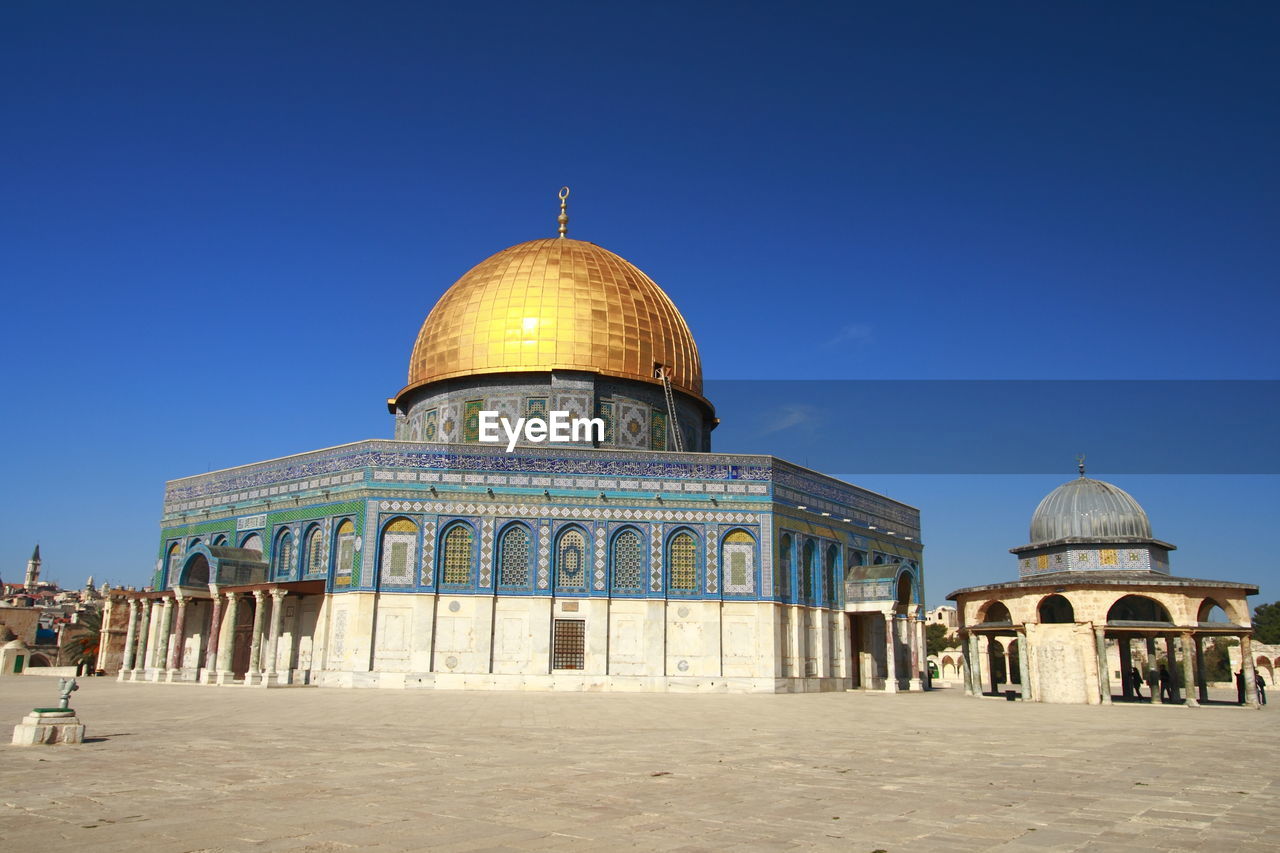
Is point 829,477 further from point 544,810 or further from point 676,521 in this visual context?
point 544,810

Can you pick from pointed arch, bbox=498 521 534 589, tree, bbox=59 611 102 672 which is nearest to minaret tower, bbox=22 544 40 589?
tree, bbox=59 611 102 672

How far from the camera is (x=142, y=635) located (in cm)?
2994

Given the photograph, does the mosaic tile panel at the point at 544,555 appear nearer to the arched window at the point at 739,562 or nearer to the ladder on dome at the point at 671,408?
the arched window at the point at 739,562

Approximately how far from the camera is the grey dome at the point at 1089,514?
3075 cm

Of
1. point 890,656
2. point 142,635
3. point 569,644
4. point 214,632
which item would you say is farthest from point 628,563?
point 142,635

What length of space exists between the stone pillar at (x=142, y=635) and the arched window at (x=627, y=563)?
14.3 m

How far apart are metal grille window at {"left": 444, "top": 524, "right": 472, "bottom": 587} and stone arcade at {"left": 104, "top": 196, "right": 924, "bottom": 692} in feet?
0.17

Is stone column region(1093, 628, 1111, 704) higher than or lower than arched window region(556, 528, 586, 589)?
lower

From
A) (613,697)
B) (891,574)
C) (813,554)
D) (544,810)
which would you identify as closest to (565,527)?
(613,697)

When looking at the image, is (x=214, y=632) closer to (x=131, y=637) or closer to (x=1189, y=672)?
(x=131, y=637)

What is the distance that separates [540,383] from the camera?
30.5m

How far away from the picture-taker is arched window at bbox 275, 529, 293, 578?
2753 centimetres

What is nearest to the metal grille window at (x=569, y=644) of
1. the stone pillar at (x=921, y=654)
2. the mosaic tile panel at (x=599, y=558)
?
the mosaic tile panel at (x=599, y=558)

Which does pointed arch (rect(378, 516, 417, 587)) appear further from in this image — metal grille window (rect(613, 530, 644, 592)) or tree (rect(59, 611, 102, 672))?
tree (rect(59, 611, 102, 672))
